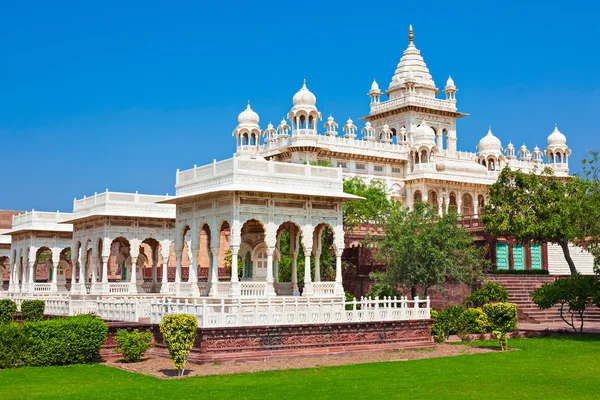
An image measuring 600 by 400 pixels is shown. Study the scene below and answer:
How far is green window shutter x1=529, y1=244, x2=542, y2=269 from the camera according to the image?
3944cm

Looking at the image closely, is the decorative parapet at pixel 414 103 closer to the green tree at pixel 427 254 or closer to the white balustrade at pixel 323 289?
the green tree at pixel 427 254

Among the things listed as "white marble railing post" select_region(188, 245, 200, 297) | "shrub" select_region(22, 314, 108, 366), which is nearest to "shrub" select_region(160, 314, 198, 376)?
"shrub" select_region(22, 314, 108, 366)

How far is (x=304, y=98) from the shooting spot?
166 feet

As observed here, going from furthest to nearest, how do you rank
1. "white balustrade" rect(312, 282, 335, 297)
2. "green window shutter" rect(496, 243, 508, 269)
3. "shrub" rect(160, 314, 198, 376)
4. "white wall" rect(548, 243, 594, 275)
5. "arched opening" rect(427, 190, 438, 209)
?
"arched opening" rect(427, 190, 438, 209), "white wall" rect(548, 243, 594, 275), "green window shutter" rect(496, 243, 508, 269), "white balustrade" rect(312, 282, 335, 297), "shrub" rect(160, 314, 198, 376)

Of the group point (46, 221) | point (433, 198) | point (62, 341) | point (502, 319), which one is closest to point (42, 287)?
point (46, 221)

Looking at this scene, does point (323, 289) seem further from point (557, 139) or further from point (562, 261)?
point (557, 139)

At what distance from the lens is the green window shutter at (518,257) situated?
126 ft

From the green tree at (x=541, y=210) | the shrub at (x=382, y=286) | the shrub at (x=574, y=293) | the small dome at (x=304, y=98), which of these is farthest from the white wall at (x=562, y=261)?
the small dome at (x=304, y=98)

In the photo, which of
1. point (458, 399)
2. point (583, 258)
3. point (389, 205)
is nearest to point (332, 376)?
point (458, 399)

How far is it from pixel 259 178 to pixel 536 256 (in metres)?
20.2

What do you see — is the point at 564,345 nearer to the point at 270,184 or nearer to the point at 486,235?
the point at 270,184

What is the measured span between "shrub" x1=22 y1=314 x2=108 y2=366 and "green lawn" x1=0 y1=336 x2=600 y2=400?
574 mm

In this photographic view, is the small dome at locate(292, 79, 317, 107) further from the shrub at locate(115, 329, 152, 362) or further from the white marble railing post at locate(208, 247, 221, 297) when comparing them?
the shrub at locate(115, 329, 152, 362)

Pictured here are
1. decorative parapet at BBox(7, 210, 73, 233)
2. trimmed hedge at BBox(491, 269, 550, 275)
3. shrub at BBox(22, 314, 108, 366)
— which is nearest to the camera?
shrub at BBox(22, 314, 108, 366)
